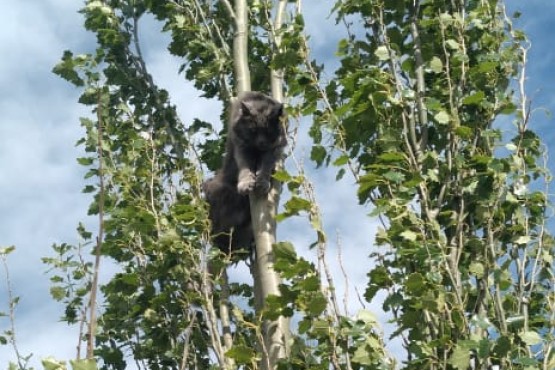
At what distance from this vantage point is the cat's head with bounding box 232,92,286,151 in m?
6.71

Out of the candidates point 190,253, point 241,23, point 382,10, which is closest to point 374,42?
point 382,10

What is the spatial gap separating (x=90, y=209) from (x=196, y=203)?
5.00 feet

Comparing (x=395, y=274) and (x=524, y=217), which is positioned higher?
(x=524, y=217)

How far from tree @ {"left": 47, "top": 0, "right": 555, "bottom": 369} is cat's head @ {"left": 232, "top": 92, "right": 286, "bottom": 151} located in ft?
0.86

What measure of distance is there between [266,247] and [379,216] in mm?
1171

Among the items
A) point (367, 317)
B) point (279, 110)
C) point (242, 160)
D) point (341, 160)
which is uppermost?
point (279, 110)

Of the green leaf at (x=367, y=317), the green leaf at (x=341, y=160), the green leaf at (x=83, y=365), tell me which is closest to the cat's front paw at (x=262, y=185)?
the green leaf at (x=341, y=160)

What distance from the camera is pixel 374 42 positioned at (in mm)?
5328

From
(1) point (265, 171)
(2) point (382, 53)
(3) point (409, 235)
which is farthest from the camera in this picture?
(1) point (265, 171)

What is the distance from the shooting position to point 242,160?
22.5 ft

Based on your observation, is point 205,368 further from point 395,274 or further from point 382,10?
point 382,10

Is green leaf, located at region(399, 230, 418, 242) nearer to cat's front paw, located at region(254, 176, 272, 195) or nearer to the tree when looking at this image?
the tree

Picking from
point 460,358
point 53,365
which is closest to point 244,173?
point 460,358

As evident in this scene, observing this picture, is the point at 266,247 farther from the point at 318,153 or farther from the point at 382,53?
the point at 382,53
